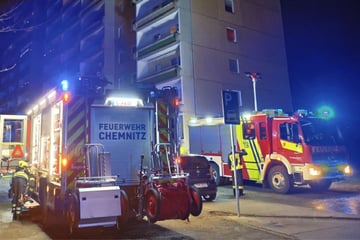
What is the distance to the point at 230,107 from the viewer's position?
807cm

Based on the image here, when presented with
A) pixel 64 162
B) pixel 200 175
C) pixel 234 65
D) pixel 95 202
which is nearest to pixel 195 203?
pixel 95 202

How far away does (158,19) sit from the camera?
87.2 feet

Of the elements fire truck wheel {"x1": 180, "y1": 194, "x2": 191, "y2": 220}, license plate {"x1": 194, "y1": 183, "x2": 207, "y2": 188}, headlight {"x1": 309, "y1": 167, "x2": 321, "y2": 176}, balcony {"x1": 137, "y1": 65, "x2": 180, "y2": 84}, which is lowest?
fire truck wheel {"x1": 180, "y1": 194, "x2": 191, "y2": 220}

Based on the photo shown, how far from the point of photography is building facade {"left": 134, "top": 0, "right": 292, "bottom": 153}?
24.0 meters

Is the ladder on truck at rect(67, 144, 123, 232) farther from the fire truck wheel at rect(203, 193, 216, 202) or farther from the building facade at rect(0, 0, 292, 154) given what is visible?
the building facade at rect(0, 0, 292, 154)

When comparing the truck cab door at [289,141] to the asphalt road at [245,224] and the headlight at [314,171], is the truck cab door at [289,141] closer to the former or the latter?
the headlight at [314,171]

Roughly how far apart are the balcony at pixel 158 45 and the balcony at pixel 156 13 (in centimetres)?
218

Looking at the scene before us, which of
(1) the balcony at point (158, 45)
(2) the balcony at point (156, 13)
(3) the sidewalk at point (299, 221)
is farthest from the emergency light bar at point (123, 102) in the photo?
(2) the balcony at point (156, 13)

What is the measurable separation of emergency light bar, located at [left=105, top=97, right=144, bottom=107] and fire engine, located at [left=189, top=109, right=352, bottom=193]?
4010 millimetres

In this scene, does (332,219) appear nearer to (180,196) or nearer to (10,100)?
(180,196)

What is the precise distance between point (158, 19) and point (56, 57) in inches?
855

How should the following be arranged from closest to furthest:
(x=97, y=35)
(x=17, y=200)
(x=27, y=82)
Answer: (x=17, y=200) → (x=97, y=35) → (x=27, y=82)

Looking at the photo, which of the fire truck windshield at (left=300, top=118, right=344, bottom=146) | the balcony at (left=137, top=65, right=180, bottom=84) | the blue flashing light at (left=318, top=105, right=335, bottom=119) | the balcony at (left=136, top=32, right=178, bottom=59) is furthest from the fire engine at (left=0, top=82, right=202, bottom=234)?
the balcony at (left=136, top=32, right=178, bottom=59)

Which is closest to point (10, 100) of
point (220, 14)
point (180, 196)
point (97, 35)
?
point (97, 35)
